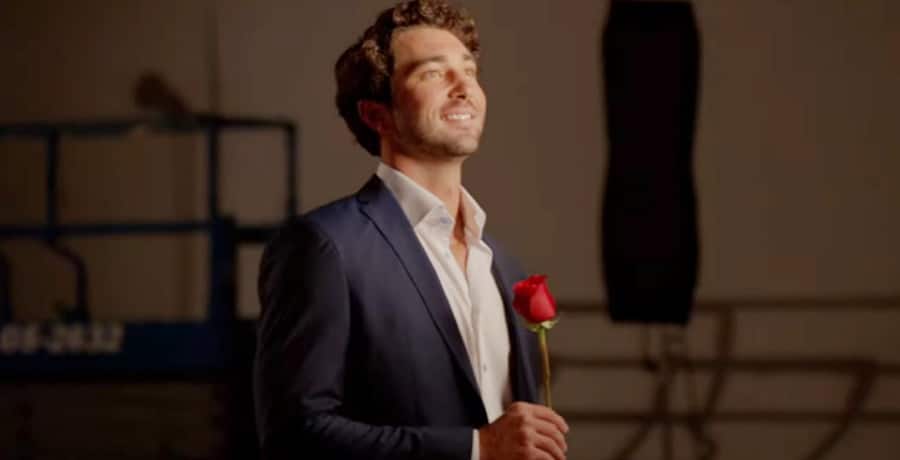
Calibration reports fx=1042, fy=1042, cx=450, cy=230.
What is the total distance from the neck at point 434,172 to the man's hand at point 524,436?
0.27 metres

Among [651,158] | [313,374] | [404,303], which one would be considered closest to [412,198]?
[404,303]

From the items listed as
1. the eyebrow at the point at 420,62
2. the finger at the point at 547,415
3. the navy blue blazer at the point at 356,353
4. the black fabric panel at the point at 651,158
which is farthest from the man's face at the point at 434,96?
the black fabric panel at the point at 651,158

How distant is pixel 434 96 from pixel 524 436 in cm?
39

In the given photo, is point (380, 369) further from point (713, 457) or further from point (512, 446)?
point (713, 457)

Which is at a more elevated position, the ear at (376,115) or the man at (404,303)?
the ear at (376,115)

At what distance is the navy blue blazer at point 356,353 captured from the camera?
3.58ft

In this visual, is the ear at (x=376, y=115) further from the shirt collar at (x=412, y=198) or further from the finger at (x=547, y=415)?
the finger at (x=547, y=415)

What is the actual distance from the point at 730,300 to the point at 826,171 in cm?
59

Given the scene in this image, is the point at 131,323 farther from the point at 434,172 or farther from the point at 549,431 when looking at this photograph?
the point at 549,431

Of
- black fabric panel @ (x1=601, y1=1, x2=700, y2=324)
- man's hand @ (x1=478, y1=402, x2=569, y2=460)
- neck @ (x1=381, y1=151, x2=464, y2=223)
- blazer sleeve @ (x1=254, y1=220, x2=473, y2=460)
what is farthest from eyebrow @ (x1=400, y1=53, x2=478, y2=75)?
black fabric panel @ (x1=601, y1=1, x2=700, y2=324)

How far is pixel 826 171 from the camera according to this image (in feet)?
Answer: 12.5

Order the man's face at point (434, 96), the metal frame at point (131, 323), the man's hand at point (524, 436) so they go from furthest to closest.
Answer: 1. the metal frame at point (131, 323)
2. the man's face at point (434, 96)
3. the man's hand at point (524, 436)

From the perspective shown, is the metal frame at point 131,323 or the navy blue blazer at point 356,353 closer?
the navy blue blazer at point 356,353

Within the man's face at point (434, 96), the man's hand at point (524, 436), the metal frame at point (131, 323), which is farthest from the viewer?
A: the metal frame at point (131, 323)
